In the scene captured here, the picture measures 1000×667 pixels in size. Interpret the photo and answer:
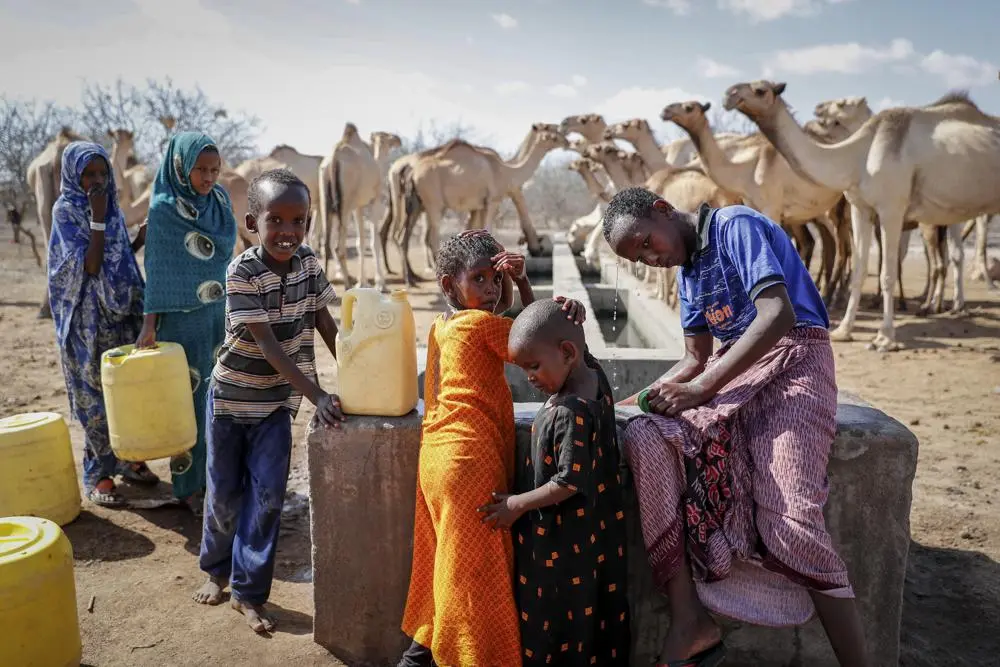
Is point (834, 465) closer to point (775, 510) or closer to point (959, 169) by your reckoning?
point (775, 510)

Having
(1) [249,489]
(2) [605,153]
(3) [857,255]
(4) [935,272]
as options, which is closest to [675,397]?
Result: (1) [249,489]

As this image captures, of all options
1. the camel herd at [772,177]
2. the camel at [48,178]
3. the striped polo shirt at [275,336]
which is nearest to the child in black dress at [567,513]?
the striped polo shirt at [275,336]

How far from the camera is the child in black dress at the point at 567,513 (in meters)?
1.94

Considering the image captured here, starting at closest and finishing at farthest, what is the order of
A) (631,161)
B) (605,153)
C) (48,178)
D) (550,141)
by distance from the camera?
(48,178) < (605,153) < (631,161) < (550,141)

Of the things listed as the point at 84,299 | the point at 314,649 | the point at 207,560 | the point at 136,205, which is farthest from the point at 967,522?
the point at 136,205

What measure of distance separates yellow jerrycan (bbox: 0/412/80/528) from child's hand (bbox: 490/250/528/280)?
2.63m

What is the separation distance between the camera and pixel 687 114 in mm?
8305

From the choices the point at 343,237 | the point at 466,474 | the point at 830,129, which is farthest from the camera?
the point at 343,237

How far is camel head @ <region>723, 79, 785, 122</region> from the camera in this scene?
7121 mm

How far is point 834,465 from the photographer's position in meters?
2.25

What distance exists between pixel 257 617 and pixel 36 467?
1.56 m

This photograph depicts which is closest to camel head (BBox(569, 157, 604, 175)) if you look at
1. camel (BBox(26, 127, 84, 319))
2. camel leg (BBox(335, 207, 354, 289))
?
camel leg (BBox(335, 207, 354, 289))

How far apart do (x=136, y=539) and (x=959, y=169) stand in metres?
8.08

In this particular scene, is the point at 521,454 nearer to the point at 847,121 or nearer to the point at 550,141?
the point at 847,121
